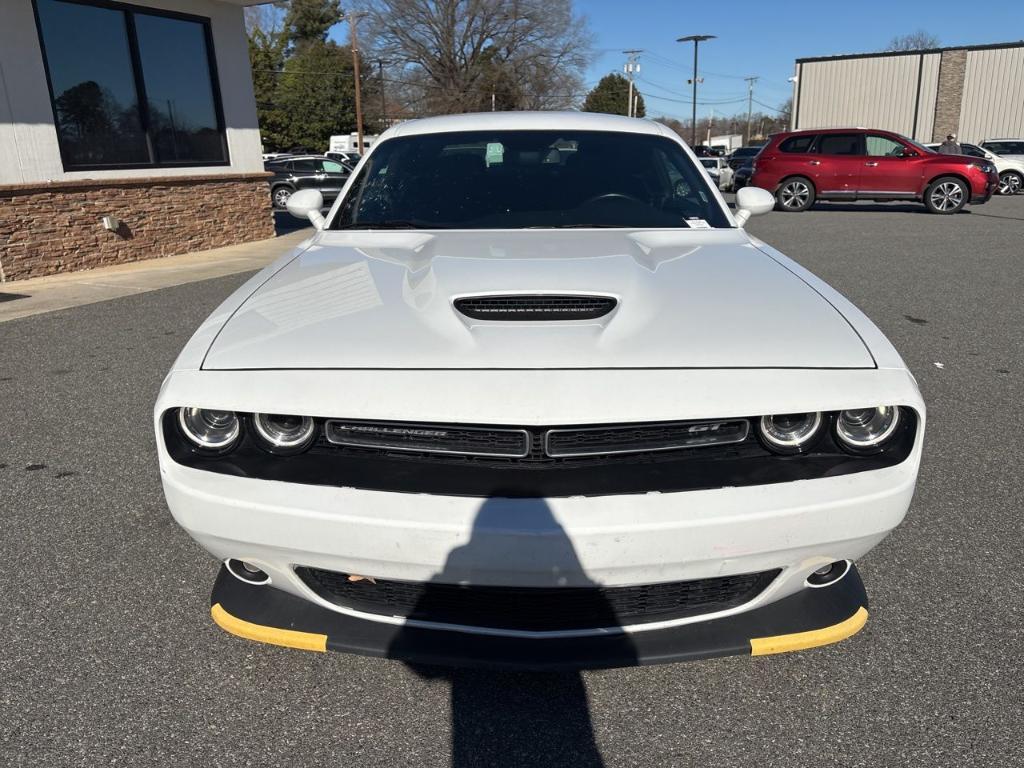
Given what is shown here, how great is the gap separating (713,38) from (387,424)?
52945 millimetres

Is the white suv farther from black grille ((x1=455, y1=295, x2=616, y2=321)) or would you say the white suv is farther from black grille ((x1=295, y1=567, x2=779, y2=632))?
black grille ((x1=295, y1=567, x2=779, y2=632))

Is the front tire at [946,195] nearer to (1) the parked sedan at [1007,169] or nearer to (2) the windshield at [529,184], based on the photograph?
(1) the parked sedan at [1007,169]

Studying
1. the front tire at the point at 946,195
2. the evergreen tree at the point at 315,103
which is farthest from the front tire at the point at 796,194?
the evergreen tree at the point at 315,103

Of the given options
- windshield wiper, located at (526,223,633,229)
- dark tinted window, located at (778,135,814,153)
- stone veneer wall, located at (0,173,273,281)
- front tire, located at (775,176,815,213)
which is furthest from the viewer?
front tire, located at (775,176,815,213)

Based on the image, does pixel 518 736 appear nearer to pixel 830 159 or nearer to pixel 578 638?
pixel 578 638

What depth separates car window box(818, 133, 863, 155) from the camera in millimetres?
16312

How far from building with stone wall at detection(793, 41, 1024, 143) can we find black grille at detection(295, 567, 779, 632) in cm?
4045

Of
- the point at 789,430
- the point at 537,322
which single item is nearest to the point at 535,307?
the point at 537,322

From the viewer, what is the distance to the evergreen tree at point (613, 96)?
242 feet

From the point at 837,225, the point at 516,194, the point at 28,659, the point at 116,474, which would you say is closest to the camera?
the point at 28,659

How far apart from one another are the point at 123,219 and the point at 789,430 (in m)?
10.7

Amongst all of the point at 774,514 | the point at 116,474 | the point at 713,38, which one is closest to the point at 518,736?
the point at 774,514

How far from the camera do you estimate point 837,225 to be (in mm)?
14289

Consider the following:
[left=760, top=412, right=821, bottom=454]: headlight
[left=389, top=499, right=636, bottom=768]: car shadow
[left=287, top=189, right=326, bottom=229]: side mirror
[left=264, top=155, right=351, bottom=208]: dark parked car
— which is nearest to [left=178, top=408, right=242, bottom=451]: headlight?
[left=389, top=499, right=636, bottom=768]: car shadow
